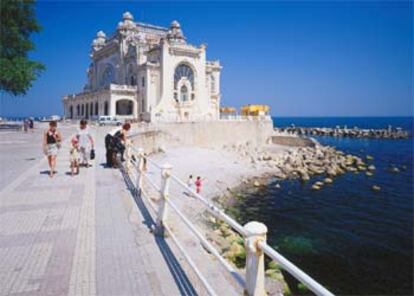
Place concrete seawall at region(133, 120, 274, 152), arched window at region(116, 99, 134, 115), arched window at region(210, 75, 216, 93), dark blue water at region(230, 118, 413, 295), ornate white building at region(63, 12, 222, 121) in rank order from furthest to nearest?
arched window at region(210, 75, 216, 93) < arched window at region(116, 99, 134, 115) < ornate white building at region(63, 12, 222, 121) < concrete seawall at region(133, 120, 274, 152) < dark blue water at region(230, 118, 413, 295)

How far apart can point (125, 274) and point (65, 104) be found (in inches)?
2497

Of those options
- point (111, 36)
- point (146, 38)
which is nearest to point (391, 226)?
point (146, 38)

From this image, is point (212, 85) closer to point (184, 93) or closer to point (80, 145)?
point (184, 93)

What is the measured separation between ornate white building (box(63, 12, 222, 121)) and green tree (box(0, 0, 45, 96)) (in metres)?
16.7

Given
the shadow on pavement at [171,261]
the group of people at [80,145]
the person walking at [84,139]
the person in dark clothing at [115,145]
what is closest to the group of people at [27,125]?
the group of people at [80,145]

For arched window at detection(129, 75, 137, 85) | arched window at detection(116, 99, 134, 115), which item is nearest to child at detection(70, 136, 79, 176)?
arched window at detection(116, 99, 134, 115)

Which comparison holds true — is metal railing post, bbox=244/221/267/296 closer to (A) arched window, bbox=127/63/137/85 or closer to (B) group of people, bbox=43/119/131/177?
(B) group of people, bbox=43/119/131/177

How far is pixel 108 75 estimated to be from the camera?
59031 mm

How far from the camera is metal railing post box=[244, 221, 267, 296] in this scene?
278cm

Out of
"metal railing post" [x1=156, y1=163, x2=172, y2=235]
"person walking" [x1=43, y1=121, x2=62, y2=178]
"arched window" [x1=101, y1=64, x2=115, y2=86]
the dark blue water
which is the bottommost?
the dark blue water

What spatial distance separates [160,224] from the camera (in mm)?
5719

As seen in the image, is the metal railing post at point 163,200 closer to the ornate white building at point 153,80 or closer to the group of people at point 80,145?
the group of people at point 80,145

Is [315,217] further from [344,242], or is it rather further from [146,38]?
[146,38]

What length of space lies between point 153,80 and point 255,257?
1785 inches
